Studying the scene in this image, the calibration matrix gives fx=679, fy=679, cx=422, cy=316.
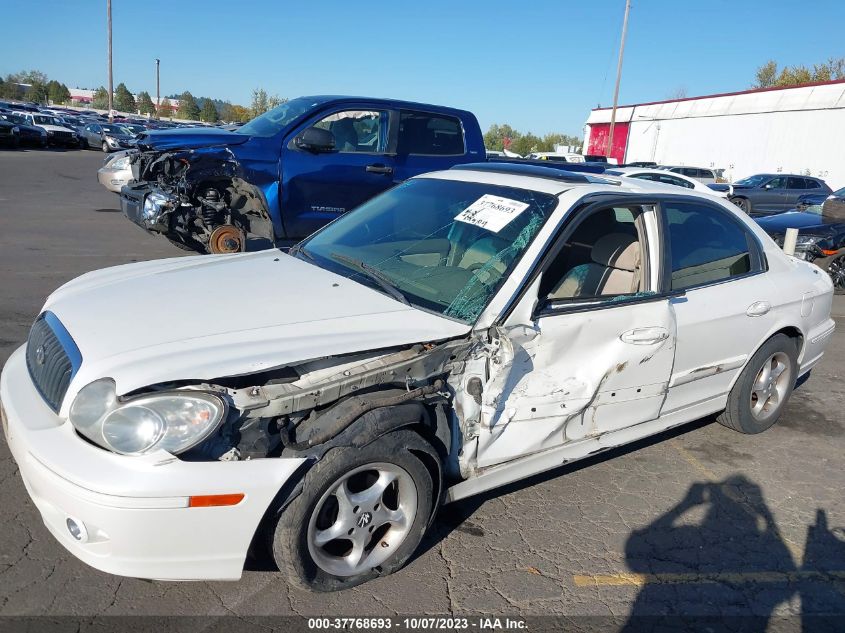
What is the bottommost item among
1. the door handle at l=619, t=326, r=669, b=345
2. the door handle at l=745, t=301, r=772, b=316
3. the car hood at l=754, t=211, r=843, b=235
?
the door handle at l=619, t=326, r=669, b=345

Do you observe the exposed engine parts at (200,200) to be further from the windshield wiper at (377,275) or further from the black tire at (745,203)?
the black tire at (745,203)

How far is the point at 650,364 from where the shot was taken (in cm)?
354

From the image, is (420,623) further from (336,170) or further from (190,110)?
(190,110)

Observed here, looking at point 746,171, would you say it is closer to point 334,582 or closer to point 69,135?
point 69,135

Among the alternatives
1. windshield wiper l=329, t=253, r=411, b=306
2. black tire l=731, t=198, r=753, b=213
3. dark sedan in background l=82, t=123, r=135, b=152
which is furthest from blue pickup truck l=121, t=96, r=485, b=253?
dark sedan in background l=82, t=123, r=135, b=152

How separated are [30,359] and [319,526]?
59.6 inches

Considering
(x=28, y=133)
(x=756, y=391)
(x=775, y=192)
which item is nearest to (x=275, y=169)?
(x=756, y=391)

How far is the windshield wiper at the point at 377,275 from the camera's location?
3188mm

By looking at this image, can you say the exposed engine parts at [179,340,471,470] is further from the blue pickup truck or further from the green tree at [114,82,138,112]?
the green tree at [114,82,138,112]

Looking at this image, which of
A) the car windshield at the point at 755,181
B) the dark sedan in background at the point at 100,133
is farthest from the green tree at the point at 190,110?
the car windshield at the point at 755,181

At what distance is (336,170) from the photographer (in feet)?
26.2

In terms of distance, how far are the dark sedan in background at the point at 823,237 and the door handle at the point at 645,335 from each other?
7616 millimetres

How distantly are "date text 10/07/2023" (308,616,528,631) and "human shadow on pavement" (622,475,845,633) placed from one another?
513 mm

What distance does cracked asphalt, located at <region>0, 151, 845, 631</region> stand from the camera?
2723mm
